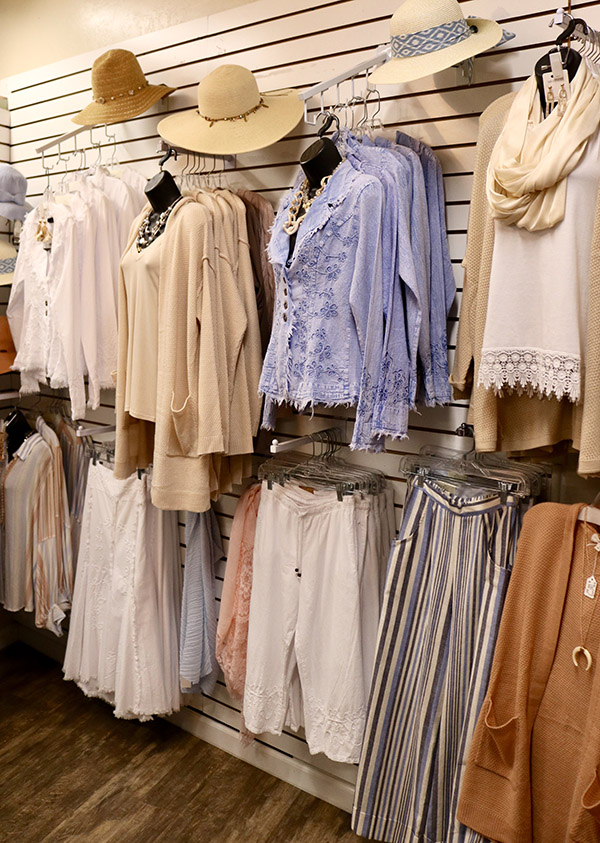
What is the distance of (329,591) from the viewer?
2246 millimetres

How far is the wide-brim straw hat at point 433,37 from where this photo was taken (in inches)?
71.2

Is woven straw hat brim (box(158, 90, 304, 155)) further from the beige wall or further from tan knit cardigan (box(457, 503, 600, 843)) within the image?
tan knit cardigan (box(457, 503, 600, 843))

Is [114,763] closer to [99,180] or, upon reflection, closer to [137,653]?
[137,653]

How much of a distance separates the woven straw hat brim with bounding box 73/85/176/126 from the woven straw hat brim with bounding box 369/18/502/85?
1.11 m

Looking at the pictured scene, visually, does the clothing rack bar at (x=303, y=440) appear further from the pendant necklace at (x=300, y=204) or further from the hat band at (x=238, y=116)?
the hat band at (x=238, y=116)

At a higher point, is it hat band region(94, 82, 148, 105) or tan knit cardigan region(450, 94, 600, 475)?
hat band region(94, 82, 148, 105)

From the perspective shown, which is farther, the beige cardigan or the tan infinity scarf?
the beige cardigan

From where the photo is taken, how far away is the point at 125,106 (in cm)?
271

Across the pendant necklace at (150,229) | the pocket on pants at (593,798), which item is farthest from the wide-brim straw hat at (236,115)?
the pocket on pants at (593,798)

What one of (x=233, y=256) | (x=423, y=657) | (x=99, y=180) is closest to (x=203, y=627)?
(x=423, y=657)

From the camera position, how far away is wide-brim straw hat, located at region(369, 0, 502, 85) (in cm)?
181

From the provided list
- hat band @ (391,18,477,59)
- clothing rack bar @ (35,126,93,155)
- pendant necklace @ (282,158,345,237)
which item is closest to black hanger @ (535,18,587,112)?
hat band @ (391,18,477,59)

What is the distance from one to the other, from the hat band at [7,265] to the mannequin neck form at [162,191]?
3.91 feet

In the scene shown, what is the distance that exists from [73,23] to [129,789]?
3305 mm
